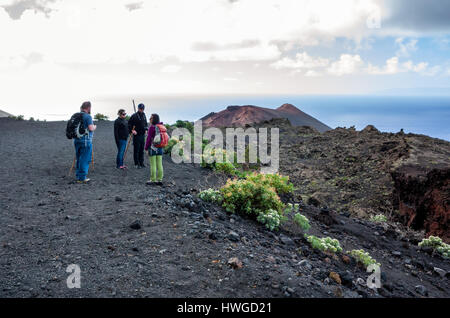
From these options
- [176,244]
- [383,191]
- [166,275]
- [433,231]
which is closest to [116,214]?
[176,244]

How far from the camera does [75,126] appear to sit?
8.80 metres

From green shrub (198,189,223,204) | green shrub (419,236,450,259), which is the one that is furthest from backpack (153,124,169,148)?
green shrub (419,236,450,259)

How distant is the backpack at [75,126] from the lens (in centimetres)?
878

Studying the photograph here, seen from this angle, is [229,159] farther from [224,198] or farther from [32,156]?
[32,156]

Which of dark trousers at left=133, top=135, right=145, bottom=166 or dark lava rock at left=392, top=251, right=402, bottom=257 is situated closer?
dark lava rock at left=392, top=251, right=402, bottom=257

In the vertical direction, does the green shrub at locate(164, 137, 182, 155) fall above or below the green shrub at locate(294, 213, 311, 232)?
above

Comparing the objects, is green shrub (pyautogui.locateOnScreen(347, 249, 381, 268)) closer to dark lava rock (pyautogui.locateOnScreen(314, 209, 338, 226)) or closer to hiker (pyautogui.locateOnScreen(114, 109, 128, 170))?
dark lava rock (pyautogui.locateOnScreen(314, 209, 338, 226))

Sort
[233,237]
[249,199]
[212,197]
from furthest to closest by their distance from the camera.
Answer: [212,197] < [249,199] < [233,237]

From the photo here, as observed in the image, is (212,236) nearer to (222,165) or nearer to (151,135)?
(151,135)

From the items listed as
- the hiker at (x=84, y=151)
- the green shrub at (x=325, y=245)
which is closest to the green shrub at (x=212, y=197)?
the green shrub at (x=325, y=245)

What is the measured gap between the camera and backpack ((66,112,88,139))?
8.78 metres

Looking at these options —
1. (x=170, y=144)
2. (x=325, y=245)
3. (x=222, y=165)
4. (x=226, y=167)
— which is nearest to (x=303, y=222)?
(x=325, y=245)

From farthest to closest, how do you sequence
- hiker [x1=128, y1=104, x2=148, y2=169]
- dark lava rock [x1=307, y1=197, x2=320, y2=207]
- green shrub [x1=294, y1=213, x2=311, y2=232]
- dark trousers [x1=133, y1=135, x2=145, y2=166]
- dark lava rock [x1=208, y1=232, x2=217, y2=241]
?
dark trousers [x1=133, y1=135, x2=145, y2=166] < hiker [x1=128, y1=104, x2=148, y2=169] < dark lava rock [x1=307, y1=197, x2=320, y2=207] < green shrub [x1=294, y1=213, x2=311, y2=232] < dark lava rock [x1=208, y1=232, x2=217, y2=241]

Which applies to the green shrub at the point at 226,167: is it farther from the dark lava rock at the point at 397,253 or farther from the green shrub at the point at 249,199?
the dark lava rock at the point at 397,253
